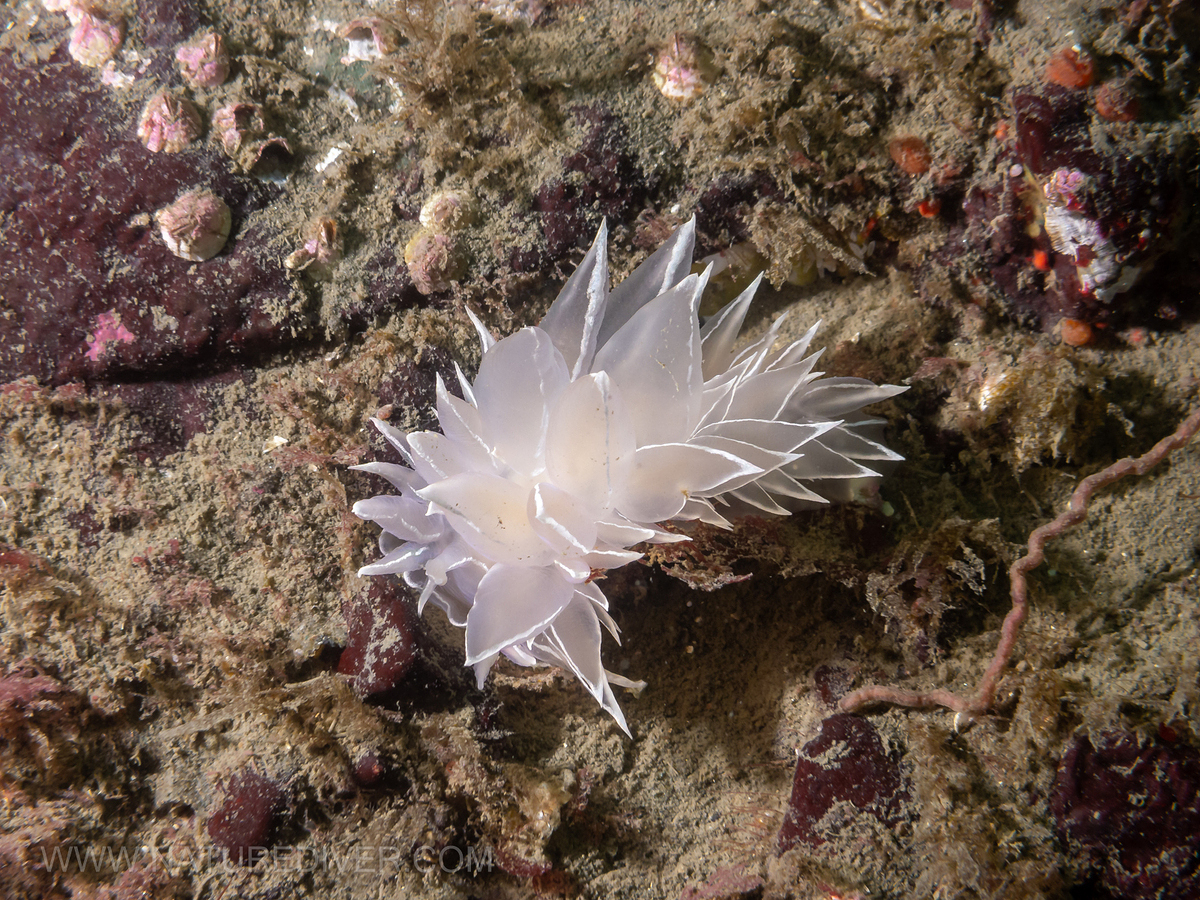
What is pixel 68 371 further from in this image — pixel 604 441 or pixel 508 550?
pixel 604 441

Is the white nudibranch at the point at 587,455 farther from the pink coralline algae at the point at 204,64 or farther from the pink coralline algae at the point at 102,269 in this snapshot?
the pink coralline algae at the point at 204,64

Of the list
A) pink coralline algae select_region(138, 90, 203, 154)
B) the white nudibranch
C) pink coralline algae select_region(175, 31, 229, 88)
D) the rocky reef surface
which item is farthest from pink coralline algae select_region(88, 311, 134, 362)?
the white nudibranch

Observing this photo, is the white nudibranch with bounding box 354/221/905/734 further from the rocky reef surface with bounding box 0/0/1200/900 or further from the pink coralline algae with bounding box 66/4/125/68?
the pink coralline algae with bounding box 66/4/125/68

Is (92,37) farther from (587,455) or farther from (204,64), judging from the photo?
(587,455)

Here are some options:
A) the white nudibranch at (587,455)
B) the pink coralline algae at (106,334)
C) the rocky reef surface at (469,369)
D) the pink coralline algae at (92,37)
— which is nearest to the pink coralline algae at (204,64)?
the rocky reef surface at (469,369)

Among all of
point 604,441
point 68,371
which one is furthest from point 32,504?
point 604,441

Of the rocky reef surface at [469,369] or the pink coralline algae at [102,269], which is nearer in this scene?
the rocky reef surface at [469,369]
